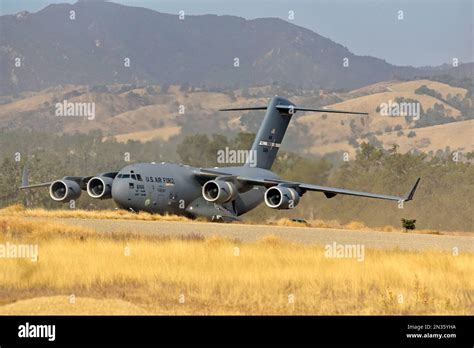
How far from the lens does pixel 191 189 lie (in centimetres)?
5478

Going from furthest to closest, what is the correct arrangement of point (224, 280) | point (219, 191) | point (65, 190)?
point (65, 190)
point (219, 191)
point (224, 280)

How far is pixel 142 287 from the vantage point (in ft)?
75.3

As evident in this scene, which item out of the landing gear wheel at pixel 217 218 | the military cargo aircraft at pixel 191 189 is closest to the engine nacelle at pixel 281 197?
the military cargo aircraft at pixel 191 189

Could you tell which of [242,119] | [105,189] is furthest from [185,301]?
[242,119]

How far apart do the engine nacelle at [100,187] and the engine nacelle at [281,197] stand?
891 cm

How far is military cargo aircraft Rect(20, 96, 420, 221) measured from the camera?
50.9 meters

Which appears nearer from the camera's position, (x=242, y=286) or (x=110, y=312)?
(x=110, y=312)

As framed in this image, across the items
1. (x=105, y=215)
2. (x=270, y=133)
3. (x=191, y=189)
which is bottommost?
(x=105, y=215)

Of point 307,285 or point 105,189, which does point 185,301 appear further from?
point 105,189

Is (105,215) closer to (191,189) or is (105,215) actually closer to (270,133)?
(191,189)

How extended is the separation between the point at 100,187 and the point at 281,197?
10.9 metres

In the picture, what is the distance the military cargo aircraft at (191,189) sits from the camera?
50875 millimetres

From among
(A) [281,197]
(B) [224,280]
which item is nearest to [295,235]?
(A) [281,197]
